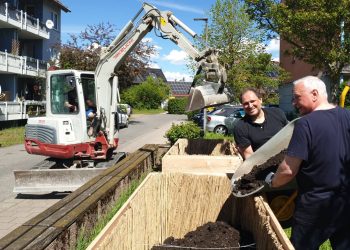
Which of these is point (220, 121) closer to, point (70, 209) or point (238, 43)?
point (238, 43)

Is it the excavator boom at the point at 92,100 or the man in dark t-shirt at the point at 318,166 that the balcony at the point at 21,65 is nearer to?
the excavator boom at the point at 92,100

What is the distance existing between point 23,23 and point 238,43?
1499 centimetres

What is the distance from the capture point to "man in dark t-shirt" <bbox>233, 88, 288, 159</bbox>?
4922mm

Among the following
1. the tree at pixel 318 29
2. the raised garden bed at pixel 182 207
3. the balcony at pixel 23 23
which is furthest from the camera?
the balcony at pixel 23 23

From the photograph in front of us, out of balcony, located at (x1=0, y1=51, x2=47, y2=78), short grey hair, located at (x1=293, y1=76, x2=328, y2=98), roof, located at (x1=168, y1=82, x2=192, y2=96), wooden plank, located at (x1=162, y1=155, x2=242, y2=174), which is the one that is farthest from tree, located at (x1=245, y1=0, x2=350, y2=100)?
roof, located at (x1=168, y1=82, x2=192, y2=96)

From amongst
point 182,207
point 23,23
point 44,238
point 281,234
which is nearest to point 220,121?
point 23,23

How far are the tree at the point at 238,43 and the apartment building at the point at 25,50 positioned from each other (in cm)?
1284

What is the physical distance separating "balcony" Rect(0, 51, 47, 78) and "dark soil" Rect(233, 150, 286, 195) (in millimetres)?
25380

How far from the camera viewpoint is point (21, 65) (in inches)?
1171

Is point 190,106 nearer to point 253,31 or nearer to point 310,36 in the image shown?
point 310,36

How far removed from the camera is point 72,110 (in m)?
10.2

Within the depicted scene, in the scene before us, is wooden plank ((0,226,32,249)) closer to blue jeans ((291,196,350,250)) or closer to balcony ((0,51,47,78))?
blue jeans ((291,196,350,250))

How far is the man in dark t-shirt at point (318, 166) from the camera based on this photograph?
11.0 ft

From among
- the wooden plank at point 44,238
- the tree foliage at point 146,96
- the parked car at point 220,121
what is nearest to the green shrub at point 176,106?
the tree foliage at point 146,96
